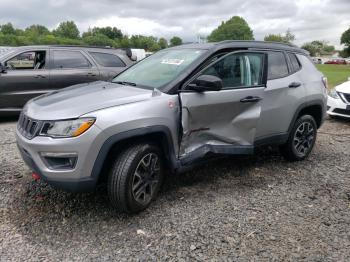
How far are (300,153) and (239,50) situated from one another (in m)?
1.90

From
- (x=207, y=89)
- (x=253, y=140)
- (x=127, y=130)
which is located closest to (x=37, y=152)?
(x=127, y=130)

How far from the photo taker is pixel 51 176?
10.1 ft

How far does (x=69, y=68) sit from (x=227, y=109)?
4.99 m

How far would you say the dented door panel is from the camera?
12.0 ft

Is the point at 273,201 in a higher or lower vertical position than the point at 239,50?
lower

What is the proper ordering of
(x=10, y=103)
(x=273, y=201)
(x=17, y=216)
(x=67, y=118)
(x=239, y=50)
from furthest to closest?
(x=10, y=103) → (x=239, y=50) → (x=273, y=201) → (x=17, y=216) → (x=67, y=118)

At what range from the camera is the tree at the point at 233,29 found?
104m

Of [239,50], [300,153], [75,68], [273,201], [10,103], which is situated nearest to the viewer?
[273,201]

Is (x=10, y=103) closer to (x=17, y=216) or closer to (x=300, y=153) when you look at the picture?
(x=17, y=216)

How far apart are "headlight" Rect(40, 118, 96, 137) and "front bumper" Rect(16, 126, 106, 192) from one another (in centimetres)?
4

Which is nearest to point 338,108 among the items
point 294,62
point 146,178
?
point 294,62

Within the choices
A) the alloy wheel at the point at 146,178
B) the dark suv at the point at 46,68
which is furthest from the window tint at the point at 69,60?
the alloy wheel at the point at 146,178

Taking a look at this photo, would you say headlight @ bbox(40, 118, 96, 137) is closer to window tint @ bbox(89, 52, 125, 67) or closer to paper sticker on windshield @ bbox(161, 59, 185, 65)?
paper sticker on windshield @ bbox(161, 59, 185, 65)

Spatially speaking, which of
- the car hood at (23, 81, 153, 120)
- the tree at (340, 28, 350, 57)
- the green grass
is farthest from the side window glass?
the tree at (340, 28, 350, 57)
